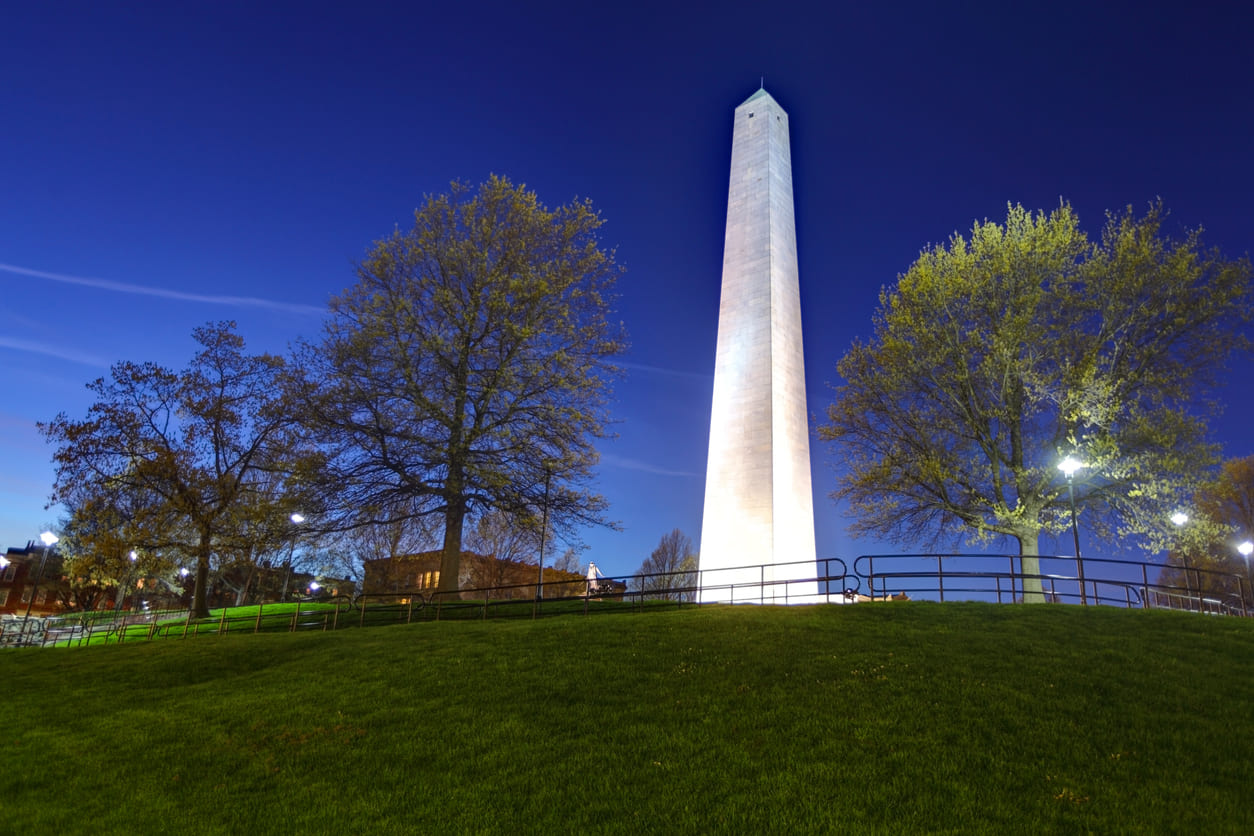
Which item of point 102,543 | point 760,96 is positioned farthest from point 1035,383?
point 102,543

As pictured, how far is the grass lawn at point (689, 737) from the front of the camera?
6.24 metres

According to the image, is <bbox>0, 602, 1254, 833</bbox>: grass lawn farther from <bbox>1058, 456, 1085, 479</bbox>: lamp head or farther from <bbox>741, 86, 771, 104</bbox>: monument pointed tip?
<bbox>741, 86, 771, 104</bbox>: monument pointed tip

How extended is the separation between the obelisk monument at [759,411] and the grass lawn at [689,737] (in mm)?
8360

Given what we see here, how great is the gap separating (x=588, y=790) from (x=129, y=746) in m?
6.04

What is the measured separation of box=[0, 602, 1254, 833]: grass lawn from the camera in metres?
6.24

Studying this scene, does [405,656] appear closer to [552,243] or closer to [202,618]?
[552,243]

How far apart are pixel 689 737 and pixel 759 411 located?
1569cm

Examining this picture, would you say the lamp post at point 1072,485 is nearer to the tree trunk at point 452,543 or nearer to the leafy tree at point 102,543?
the tree trunk at point 452,543

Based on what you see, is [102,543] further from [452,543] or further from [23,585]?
[23,585]

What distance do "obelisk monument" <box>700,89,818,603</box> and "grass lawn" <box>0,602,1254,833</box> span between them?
8.36 metres

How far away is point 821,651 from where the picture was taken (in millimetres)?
11242

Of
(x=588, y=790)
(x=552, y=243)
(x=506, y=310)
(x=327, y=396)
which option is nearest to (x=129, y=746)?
(x=588, y=790)

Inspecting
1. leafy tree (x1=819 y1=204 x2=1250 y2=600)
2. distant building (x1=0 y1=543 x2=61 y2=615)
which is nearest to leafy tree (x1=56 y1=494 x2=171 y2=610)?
leafy tree (x1=819 y1=204 x2=1250 y2=600)


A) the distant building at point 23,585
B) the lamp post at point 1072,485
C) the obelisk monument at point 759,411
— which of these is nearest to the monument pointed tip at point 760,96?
the obelisk monument at point 759,411
